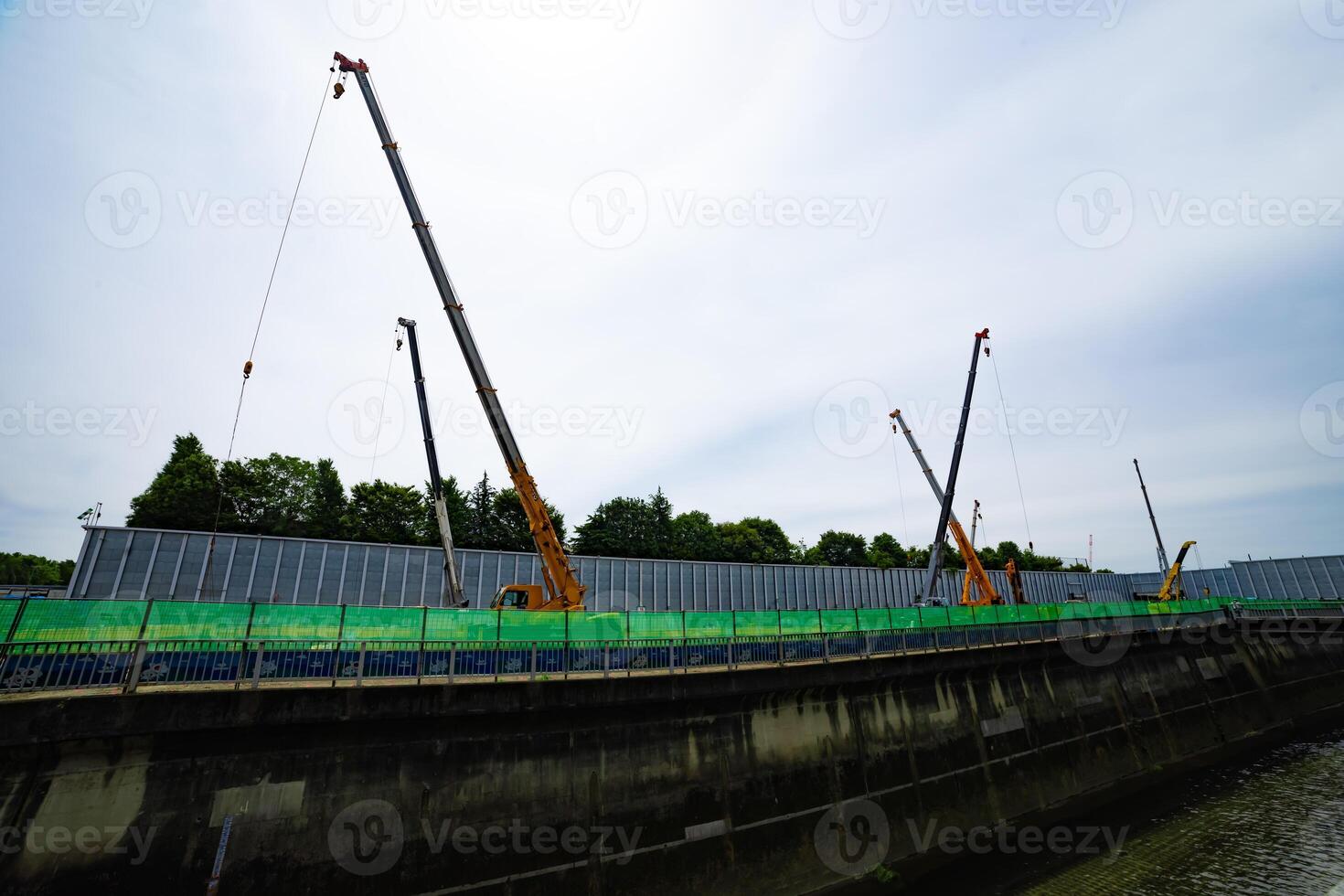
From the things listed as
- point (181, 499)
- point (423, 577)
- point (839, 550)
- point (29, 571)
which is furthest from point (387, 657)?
point (29, 571)

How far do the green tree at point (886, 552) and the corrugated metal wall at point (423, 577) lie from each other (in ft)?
65.9

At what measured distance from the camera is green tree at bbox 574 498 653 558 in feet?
224

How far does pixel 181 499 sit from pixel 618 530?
44340 mm

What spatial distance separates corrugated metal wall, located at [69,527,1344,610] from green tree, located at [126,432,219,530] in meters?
16.7

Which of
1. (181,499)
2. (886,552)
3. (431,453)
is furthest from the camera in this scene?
(886,552)

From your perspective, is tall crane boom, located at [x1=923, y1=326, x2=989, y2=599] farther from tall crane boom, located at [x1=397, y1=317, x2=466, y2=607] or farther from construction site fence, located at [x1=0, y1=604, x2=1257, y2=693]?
tall crane boom, located at [x1=397, y1=317, x2=466, y2=607]

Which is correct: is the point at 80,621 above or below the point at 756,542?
below

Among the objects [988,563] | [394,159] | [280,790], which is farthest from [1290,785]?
[988,563]

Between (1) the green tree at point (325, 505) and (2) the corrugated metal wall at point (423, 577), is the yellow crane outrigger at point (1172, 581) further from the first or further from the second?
(1) the green tree at point (325, 505)

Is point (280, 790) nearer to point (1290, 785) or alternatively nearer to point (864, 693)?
point (864, 693)

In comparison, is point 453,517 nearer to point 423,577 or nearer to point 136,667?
point 423,577

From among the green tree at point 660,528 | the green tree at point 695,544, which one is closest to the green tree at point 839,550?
the green tree at point 695,544

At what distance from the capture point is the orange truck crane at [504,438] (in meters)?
23.5

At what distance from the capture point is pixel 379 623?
1459 centimetres
